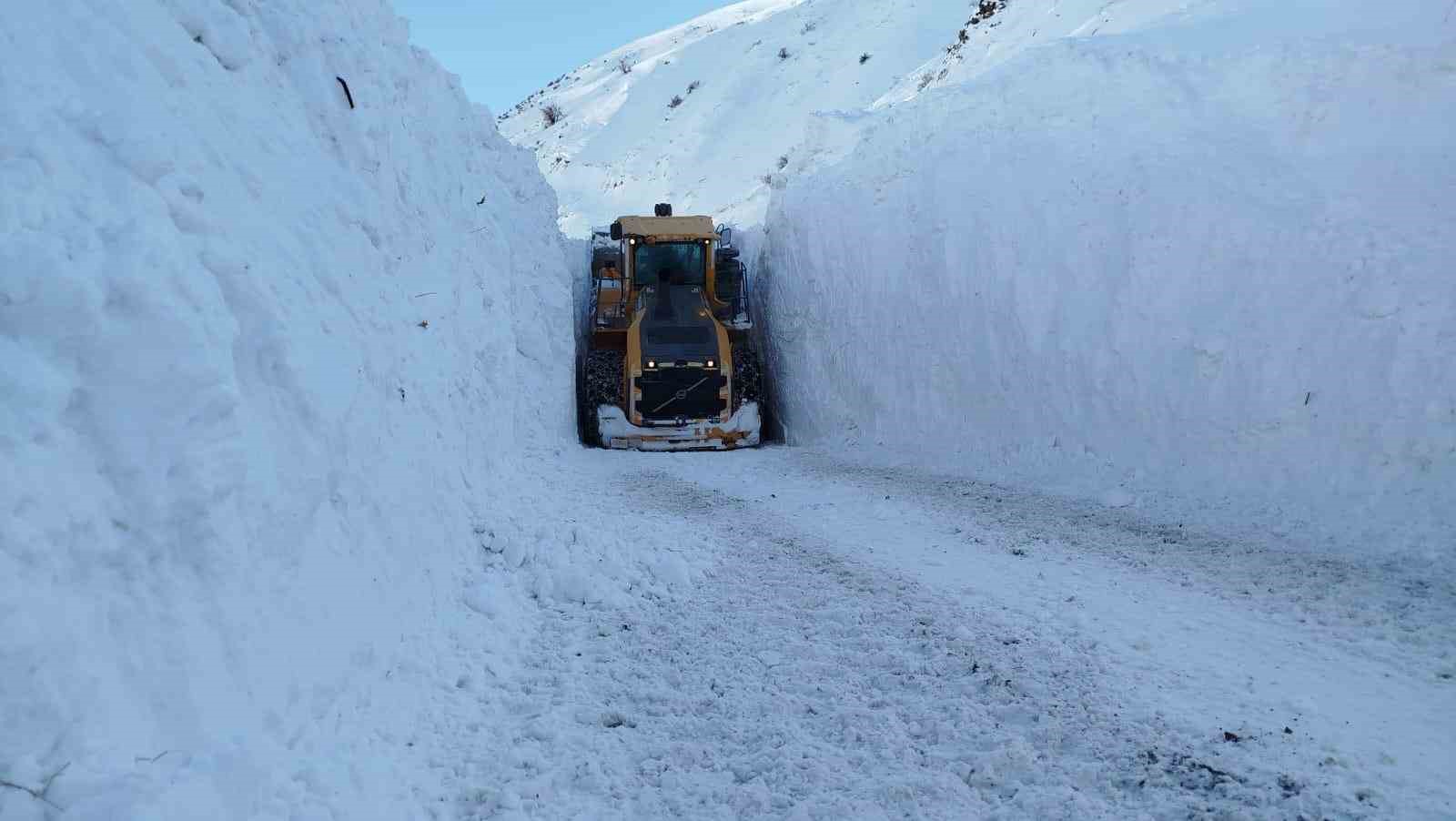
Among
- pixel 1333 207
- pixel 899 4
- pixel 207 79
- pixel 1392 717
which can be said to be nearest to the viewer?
pixel 1392 717

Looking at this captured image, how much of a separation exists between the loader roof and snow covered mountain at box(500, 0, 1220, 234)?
6.72 meters

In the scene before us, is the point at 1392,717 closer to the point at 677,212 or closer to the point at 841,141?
the point at 841,141

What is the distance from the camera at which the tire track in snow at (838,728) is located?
3496 millimetres

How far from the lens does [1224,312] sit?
785 cm

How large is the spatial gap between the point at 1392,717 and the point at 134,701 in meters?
5.07

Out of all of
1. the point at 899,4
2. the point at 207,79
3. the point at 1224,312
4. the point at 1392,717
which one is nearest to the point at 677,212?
the point at 899,4

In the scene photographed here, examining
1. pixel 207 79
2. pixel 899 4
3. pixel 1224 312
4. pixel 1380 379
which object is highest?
pixel 899 4

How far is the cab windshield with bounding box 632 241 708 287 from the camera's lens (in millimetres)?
14836

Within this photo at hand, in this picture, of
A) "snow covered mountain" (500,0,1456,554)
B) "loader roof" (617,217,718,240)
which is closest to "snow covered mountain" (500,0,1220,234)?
"loader roof" (617,217,718,240)

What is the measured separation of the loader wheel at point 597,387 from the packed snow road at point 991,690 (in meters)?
6.94

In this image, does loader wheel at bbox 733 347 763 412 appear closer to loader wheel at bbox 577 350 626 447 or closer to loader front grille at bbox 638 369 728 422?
loader front grille at bbox 638 369 728 422

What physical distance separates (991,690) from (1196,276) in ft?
18.4

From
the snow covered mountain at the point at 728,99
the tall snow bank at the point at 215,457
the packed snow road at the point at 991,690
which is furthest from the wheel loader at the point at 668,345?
the snow covered mountain at the point at 728,99

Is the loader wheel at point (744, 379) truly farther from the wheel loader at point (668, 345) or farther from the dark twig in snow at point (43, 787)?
the dark twig in snow at point (43, 787)
